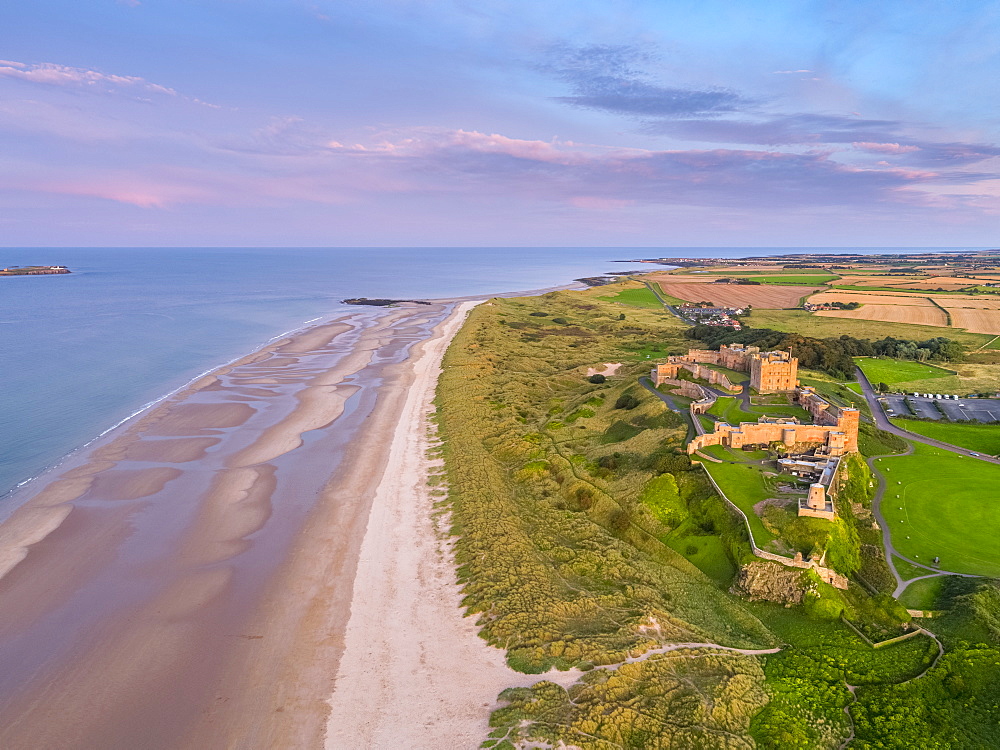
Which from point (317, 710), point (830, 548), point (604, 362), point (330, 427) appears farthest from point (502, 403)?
point (317, 710)

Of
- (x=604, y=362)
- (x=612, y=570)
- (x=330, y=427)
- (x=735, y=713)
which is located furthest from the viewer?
(x=604, y=362)

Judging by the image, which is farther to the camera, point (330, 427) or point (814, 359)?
point (814, 359)

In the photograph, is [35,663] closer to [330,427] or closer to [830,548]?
[330,427]

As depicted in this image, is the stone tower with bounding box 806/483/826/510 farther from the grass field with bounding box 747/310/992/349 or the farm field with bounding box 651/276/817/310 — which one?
the farm field with bounding box 651/276/817/310

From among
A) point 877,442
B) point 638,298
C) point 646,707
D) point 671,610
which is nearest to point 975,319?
point 638,298

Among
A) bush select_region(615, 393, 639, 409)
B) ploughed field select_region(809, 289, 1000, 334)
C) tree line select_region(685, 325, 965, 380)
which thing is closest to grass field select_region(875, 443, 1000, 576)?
bush select_region(615, 393, 639, 409)

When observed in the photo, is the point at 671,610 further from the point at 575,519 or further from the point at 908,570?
the point at 908,570
